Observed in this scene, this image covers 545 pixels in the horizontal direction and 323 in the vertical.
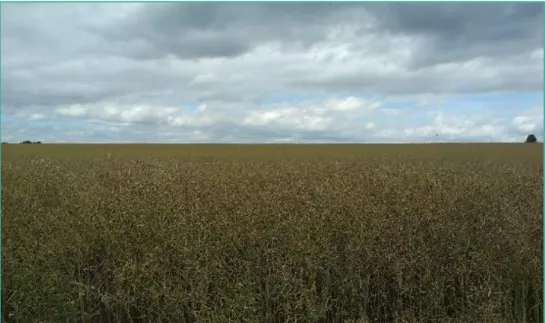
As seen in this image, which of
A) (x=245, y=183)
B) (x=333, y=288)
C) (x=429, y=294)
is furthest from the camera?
(x=245, y=183)

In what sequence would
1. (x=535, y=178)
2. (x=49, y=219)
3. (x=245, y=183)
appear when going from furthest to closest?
(x=535, y=178) < (x=245, y=183) < (x=49, y=219)

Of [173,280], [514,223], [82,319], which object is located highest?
[514,223]

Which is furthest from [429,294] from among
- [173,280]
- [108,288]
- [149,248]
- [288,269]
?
[108,288]

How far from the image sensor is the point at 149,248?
5.26 metres

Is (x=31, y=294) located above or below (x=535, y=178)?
below

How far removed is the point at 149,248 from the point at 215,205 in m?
1.01

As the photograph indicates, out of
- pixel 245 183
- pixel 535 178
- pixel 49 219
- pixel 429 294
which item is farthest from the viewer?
pixel 535 178

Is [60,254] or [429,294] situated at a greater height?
[60,254]

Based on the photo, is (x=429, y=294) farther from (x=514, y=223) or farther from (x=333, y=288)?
(x=514, y=223)

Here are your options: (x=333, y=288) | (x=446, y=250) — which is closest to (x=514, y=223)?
(x=446, y=250)

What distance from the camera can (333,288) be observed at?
514cm

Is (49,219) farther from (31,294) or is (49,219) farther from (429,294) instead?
(429,294)

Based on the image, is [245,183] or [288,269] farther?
[245,183]

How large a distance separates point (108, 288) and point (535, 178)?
682 cm
